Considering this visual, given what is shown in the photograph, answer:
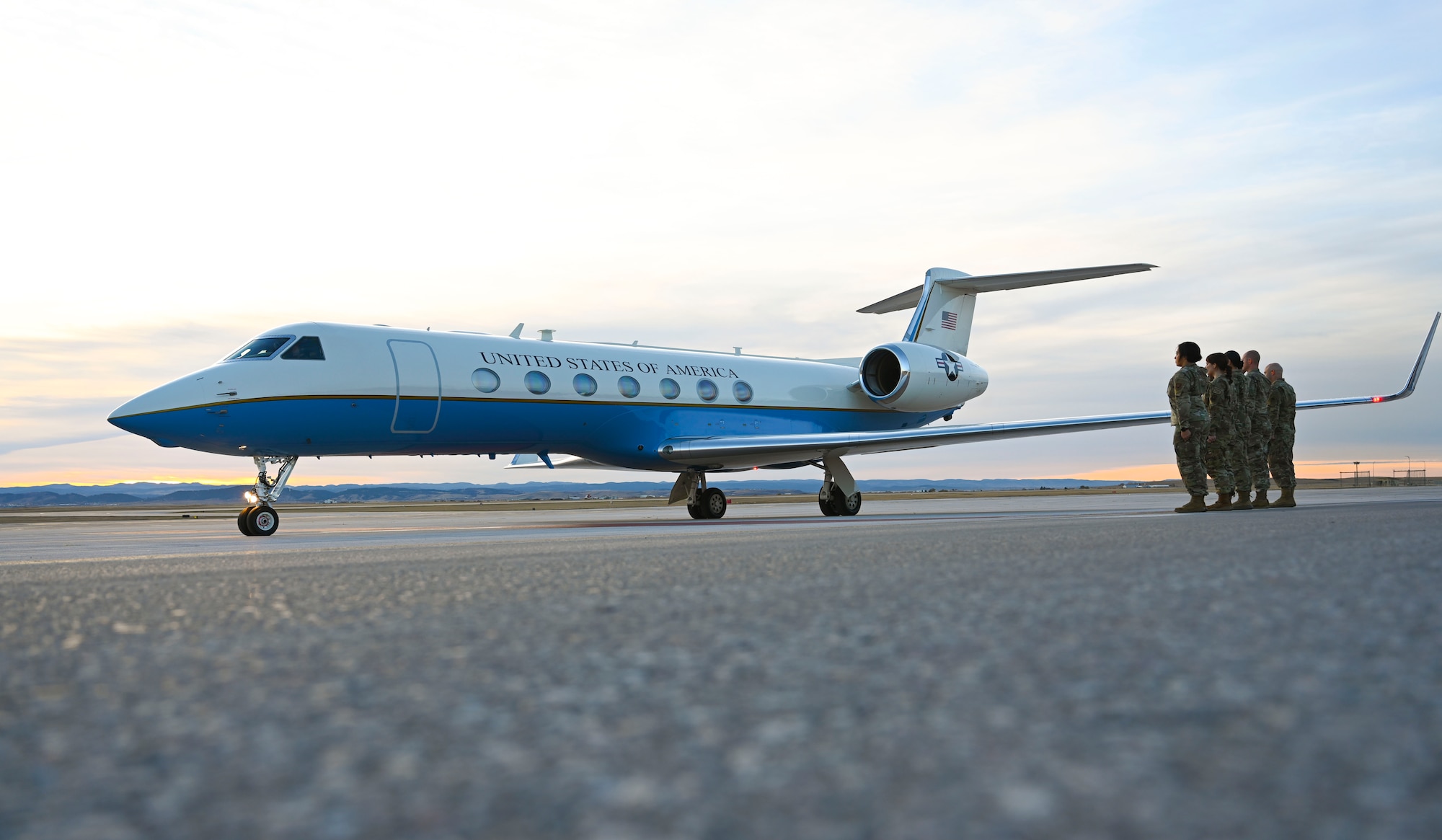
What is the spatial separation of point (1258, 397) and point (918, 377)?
300 inches

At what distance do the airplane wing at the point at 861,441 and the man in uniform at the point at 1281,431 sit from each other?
2207 millimetres

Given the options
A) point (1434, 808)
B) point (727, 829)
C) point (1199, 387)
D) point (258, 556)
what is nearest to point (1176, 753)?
point (1434, 808)

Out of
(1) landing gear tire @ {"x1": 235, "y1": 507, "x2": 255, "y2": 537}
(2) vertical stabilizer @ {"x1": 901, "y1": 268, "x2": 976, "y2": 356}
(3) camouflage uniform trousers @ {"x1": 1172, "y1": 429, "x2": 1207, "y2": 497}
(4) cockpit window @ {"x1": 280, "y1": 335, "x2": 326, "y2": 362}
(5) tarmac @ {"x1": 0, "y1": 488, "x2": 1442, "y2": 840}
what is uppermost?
(2) vertical stabilizer @ {"x1": 901, "y1": 268, "x2": 976, "y2": 356}

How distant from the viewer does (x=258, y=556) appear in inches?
209

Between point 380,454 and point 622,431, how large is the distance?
3.83 metres

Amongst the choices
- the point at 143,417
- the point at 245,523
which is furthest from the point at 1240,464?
the point at 143,417

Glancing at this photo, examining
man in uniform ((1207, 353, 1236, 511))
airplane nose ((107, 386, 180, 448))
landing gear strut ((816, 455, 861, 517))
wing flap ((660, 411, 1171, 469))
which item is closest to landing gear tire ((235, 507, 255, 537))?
airplane nose ((107, 386, 180, 448))

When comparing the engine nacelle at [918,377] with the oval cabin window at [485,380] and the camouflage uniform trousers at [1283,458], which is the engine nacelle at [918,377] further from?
the oval cabin window at [485,380]

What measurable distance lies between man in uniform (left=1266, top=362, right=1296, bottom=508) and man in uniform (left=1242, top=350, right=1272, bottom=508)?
1.08 ft

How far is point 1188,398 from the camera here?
10891 millimetres

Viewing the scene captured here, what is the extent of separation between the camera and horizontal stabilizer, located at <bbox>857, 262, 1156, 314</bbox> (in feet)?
65.0

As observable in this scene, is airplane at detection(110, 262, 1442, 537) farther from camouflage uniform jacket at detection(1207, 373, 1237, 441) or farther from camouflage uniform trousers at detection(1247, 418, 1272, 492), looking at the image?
camouflage uniform jacket at detection(1207, 373, 1237, 441)

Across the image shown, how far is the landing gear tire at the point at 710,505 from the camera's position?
17656 mm

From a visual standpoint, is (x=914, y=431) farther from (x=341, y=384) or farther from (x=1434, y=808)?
(x=1434, y=808)
